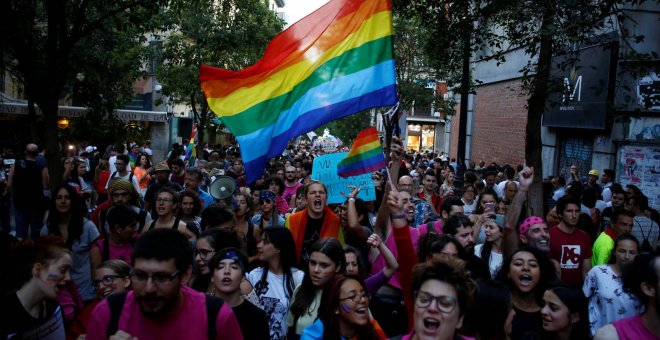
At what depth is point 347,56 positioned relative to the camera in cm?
567

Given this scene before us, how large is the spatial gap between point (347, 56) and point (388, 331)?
2531mm

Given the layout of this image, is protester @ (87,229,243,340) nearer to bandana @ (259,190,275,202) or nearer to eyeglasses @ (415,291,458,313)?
eyeglasses @ (415,291,458,313)

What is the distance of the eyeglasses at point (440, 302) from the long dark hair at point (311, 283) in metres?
1.42

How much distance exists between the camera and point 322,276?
4191mm

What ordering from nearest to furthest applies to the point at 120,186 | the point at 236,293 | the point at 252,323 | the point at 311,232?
the point at 252,323 → the point at 236,293 → the point at 311,232 → the point at 120,186

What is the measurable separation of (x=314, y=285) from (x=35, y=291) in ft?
5.78

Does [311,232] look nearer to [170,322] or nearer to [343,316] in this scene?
[343,316]

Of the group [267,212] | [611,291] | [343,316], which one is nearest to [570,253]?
[611,291]

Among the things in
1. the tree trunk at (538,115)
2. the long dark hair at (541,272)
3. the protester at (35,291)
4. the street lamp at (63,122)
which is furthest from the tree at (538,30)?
the street lamp at (63,122)

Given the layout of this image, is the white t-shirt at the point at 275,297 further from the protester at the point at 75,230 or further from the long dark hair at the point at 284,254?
the protester at the point at 75,230

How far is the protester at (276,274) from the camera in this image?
4.50 m

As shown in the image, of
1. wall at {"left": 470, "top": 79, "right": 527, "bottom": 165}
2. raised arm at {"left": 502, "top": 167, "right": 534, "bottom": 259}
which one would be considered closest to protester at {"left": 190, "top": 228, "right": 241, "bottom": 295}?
raised arm at {"left": 502, "top": 167, "right": 534, "bottom": 259}

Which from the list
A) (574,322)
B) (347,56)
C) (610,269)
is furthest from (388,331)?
(347,56)

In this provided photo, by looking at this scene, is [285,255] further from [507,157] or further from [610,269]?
[507,157]
